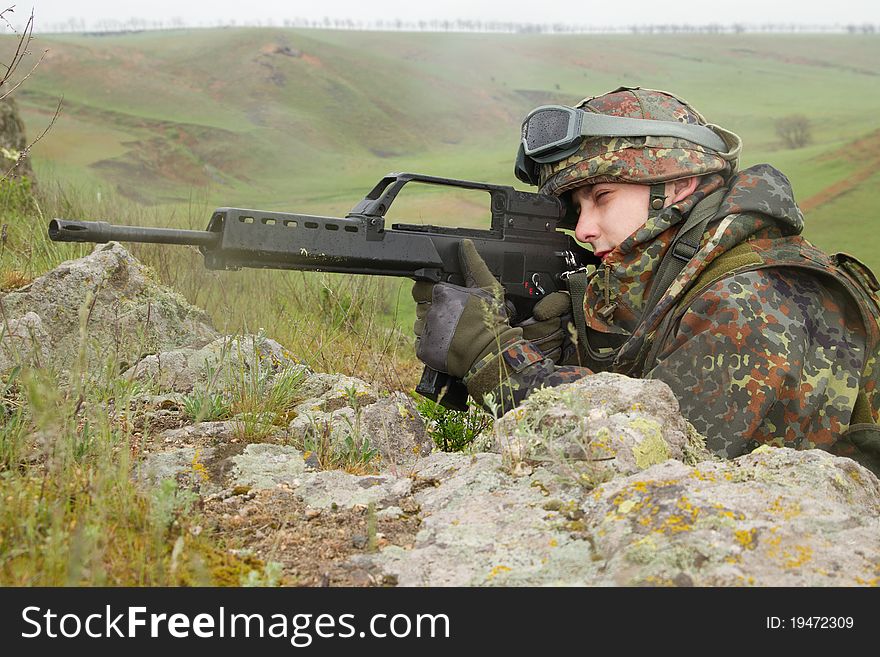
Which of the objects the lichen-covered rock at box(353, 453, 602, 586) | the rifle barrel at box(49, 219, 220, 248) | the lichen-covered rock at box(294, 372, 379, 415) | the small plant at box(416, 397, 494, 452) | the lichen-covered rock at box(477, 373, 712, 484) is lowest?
the small plant at box(416, 397, 494, 452)

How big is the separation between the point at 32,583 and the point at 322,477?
0.97 m

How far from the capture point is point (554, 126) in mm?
4086

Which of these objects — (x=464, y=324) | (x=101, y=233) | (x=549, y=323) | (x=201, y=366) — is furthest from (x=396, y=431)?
(x=101, y=233)

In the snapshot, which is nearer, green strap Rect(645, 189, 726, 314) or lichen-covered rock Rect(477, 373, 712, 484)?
lichen-covered rock Rect(477, 373, 712, 484)

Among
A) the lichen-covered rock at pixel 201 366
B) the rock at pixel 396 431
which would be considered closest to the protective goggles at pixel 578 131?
the rock at pixel 396 431

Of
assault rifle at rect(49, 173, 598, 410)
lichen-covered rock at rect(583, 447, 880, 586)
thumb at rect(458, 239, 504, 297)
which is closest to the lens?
lichen-covered rock at rect(583, 447, 880, 586)

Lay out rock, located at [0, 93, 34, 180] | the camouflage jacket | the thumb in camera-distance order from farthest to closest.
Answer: rock, located at [0, 93, 34, 180], the thumb, the camouflage jacket

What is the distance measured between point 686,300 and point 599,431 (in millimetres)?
1241

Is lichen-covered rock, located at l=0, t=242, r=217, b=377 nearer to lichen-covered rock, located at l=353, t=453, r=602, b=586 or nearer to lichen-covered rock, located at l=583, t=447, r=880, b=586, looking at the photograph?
lichen-covered rock, located at l=353, t=453, r=602, b=586

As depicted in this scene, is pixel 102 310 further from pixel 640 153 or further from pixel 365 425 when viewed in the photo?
pixel 640 153

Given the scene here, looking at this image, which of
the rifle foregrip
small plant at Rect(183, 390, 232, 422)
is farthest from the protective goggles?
small plant at Rect(183, 390, 232, 422)

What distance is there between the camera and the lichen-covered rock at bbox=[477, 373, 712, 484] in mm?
2297

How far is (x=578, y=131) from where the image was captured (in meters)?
3.97
